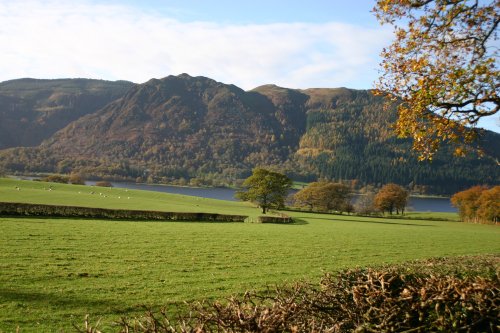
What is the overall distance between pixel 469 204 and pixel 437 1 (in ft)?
327

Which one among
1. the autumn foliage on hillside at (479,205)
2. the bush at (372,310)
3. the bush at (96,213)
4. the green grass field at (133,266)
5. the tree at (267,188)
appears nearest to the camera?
the bush at (372,310)

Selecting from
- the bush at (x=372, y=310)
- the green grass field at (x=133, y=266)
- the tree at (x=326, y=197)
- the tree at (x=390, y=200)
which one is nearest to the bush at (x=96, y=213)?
the green grass field at (x=133, y=266)

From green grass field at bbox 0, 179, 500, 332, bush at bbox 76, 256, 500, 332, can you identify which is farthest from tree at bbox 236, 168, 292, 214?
bush at bbox 76, 256, 500, 332

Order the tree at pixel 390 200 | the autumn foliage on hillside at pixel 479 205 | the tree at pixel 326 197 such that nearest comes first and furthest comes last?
the autumn foliage on hillside at pixel 479 205
the tree at pixel 326 197
the tree at pixel 390 200

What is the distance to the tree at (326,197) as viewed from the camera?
10725 centimetres

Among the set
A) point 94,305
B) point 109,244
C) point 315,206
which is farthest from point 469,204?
point 94,305

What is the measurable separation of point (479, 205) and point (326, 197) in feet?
117

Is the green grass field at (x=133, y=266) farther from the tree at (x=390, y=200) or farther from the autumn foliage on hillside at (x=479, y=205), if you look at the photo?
the tree at (x=390, y=200)

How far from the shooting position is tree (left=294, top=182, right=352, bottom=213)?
10725cm

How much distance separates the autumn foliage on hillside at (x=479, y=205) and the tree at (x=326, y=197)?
27.2 meters

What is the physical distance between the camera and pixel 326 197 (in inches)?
4264

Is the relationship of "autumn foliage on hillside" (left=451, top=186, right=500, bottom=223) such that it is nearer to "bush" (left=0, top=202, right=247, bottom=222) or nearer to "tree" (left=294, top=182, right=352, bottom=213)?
"tree" (left=294, top=182, right=352, bottom=213)

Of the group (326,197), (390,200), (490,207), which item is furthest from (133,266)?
(390,200)

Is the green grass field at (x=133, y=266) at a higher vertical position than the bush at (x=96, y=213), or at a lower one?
higher
